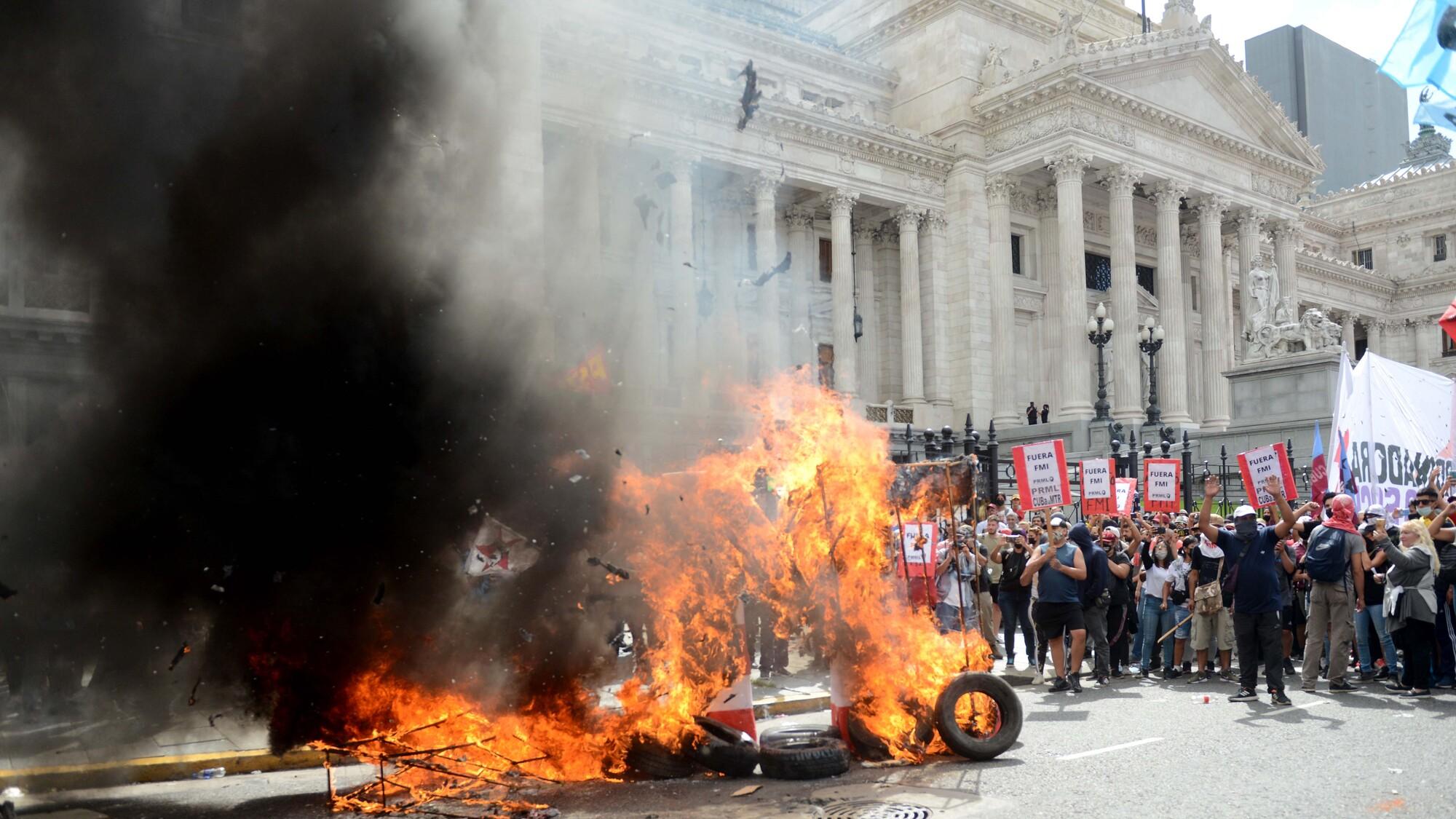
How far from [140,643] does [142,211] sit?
2.88m

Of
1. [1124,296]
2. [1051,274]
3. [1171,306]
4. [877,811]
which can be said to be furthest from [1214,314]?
[877,811]

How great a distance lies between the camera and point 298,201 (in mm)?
7641

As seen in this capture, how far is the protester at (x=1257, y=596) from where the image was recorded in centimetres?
955

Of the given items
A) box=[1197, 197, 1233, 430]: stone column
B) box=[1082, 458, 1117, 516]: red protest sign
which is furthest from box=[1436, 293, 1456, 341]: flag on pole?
box=[1197, 197, 1233, 430]: stone column

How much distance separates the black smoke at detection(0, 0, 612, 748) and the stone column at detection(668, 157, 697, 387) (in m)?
3.31

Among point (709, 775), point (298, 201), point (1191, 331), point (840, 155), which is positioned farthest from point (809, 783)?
point (1191, 331)

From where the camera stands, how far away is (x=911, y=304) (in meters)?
34.1

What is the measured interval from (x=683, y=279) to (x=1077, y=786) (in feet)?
41.5

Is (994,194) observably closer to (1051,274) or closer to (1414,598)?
(1051,274)

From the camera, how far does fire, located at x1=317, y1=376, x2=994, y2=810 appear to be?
22.4 feet

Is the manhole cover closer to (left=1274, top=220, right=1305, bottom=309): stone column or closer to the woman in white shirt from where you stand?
the woman in white shirt

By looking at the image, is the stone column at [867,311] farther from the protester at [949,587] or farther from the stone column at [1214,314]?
the protester at [949,587]

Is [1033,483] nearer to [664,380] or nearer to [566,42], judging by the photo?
[664,380]

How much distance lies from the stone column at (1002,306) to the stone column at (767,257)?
23.4 feet
